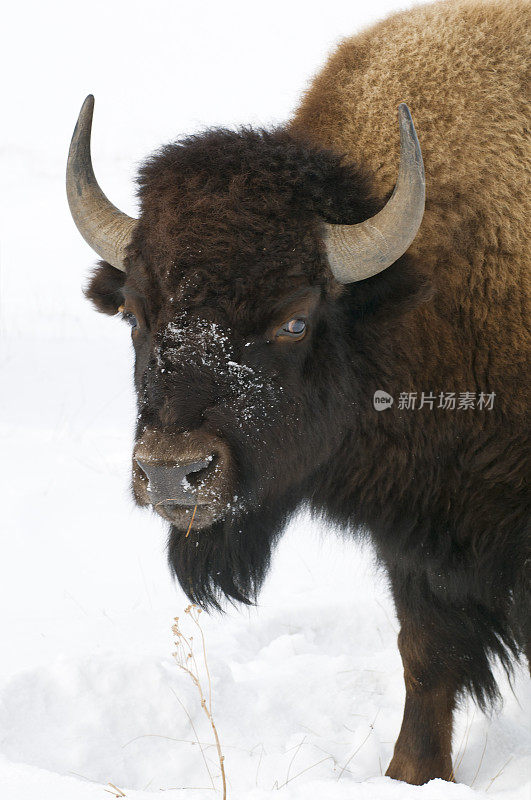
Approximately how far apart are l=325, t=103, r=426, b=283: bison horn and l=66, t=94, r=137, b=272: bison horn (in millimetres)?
873

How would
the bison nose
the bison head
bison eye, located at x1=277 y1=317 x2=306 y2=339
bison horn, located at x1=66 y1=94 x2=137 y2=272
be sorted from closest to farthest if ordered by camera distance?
1. the bison nose
2. the bison head
3. bison eye, located at x1=277 y1=317 x2=306 y2=339
4. bison horn, located at x1=66 y1=94 x2=137 y2=272

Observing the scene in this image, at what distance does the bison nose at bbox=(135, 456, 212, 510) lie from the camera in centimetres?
259

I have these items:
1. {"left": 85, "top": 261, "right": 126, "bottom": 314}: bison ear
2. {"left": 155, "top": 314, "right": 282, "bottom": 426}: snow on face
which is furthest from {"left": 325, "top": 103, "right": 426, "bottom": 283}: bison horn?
{"left": 85, "top": 261, "right": 126, "bottom": 314}: bison ear

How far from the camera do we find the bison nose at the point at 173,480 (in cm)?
259

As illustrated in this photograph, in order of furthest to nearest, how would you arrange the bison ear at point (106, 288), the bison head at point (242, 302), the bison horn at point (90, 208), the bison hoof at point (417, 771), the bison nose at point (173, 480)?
the bison hoof at point (417, 771), the bison ear at point (106, 288), the bison horn at point (90, 208), the bison head at point (242, 302), the bison nose at point (173, 480)

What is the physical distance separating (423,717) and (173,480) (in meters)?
2.03

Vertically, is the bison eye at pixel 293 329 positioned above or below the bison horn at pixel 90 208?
below

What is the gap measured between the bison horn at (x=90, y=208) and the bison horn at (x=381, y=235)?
0.87 metres

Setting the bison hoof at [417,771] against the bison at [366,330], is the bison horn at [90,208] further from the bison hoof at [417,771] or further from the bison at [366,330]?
the bison hoof at [417,771]

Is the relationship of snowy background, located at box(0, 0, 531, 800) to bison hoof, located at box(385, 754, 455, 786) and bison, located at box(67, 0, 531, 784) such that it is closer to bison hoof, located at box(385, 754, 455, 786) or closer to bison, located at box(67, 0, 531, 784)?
bison hoof, located at box(385, 754, 455, 786)

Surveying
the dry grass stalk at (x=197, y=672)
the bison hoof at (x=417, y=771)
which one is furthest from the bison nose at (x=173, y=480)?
the bison hoof at (x=417, y=771)

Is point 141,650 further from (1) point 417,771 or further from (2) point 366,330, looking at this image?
(2) point 366,330

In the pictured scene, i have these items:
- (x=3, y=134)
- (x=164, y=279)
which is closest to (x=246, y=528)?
(x=164, y=279)

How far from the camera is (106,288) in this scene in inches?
138
